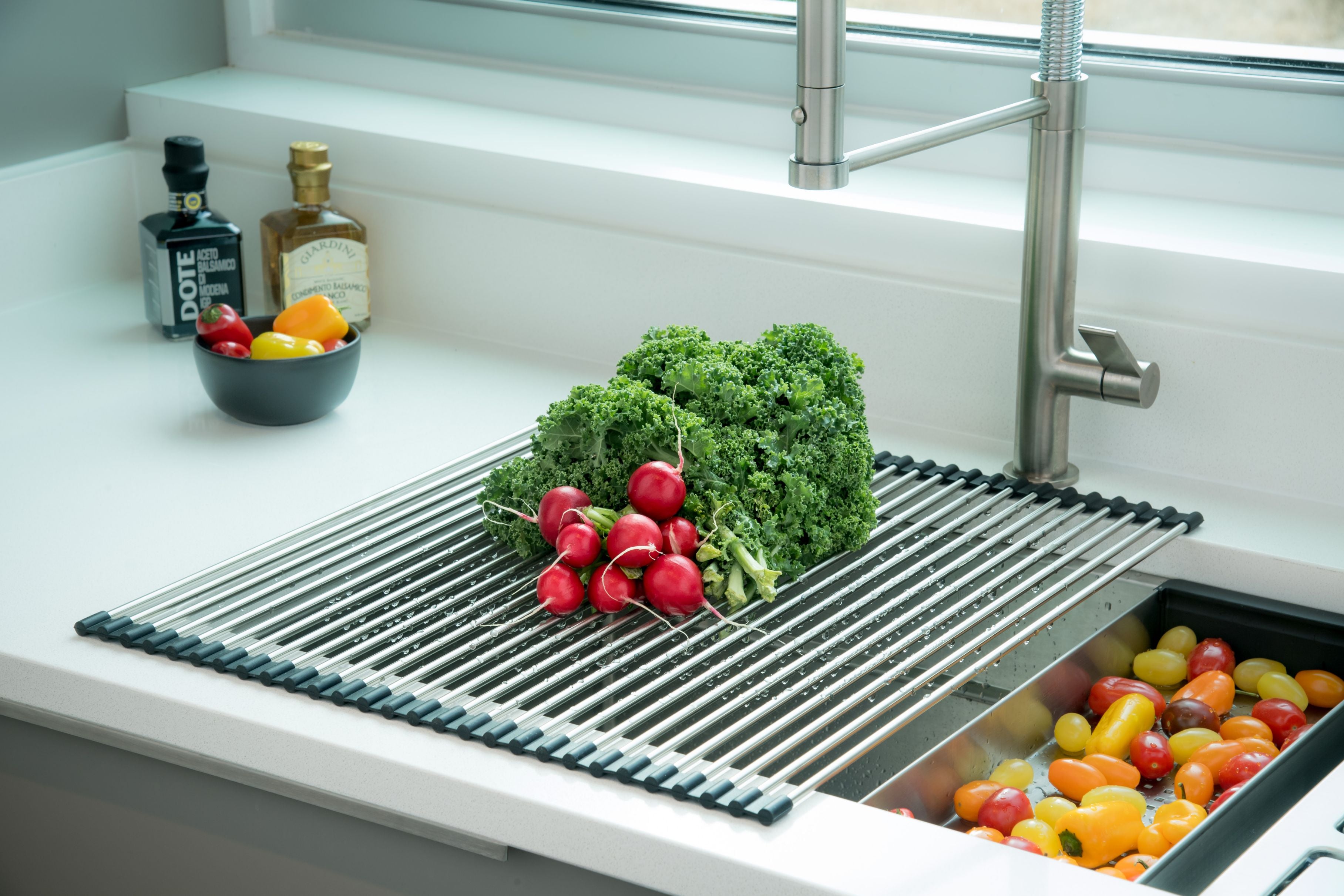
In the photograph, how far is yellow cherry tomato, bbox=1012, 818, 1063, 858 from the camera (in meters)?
0.98

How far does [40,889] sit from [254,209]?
35.2 inches

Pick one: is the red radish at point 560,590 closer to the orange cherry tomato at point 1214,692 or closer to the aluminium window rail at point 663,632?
the aluminium window rail at point 663,632

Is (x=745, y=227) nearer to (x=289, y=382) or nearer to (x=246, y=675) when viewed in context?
(x=289, y=382)

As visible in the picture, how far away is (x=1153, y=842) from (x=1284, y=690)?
0.24 meters

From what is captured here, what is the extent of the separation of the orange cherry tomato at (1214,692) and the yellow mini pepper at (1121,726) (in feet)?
0.12

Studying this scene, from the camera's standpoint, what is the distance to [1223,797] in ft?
3.34

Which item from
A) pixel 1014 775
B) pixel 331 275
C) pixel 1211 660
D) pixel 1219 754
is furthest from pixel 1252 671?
pixel 331 275

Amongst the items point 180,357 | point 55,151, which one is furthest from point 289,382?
point 55,151

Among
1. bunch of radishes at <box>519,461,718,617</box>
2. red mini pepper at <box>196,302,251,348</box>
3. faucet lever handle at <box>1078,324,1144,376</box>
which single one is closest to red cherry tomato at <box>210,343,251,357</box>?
red mini pepper at <box>196,302,251,348</box>

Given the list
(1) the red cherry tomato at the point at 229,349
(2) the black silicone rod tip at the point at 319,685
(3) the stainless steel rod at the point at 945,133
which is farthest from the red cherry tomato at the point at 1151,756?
(1) the red cherry tomato at the point at 229,349

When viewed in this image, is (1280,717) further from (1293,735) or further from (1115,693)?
(1115,693)

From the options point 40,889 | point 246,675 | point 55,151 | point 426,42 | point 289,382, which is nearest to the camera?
point 246,675

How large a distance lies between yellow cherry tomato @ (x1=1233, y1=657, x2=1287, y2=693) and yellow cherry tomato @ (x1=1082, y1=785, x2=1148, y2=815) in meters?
0.21

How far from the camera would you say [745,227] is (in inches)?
59.9
